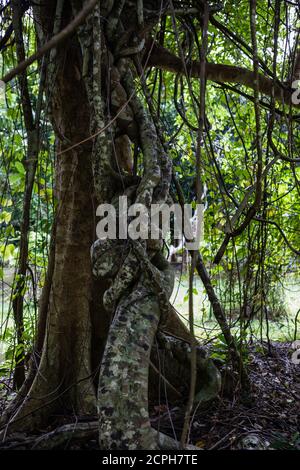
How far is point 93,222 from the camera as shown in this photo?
A: 2.49 meters

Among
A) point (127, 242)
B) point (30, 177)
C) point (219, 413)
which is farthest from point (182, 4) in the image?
point (219, 413)

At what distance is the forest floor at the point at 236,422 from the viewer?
189 cm

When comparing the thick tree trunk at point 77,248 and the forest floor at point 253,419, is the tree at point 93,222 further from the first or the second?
the forest floor at point 253,419

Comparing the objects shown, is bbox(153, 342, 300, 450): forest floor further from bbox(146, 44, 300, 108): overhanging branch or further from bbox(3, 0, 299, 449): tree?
bbox(146, 44, 300, 108): overhanging branch

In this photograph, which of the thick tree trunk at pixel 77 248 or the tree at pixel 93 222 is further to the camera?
the thick tree trunk at pixel 77 248

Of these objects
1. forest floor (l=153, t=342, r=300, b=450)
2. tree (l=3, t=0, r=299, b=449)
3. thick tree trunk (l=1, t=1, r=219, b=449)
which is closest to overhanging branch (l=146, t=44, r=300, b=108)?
tree (l=3, t=0, r=299, b=449)

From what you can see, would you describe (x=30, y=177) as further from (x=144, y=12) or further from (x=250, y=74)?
(x=250, y=74)

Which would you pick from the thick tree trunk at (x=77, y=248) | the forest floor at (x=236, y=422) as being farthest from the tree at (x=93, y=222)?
the forest floor at (x=236, y=422)

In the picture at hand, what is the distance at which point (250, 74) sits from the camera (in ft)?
9.19

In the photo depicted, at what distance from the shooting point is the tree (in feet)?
5.52

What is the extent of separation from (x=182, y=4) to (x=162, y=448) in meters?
2.34

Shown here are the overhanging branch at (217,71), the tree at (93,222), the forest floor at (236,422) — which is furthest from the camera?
the overhanging branch at (217,71)

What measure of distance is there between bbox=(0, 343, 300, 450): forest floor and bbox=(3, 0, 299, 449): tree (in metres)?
0.11

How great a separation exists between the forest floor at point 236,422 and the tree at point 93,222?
11 cm
